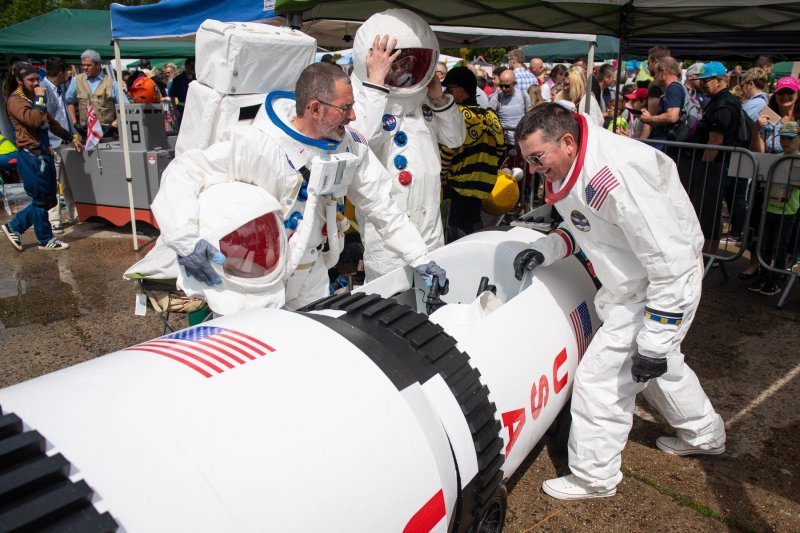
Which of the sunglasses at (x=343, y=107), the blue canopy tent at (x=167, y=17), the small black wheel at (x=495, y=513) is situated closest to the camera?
the small black wheel at (x=495, y=513)

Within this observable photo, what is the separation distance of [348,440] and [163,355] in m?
0.50

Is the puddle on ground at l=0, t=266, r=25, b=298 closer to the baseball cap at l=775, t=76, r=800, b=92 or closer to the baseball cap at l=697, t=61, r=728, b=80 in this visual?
the baseball cap at l=697, t=61, r=728, b=80

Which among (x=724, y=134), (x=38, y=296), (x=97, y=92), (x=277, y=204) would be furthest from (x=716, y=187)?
(x=97, y=92)

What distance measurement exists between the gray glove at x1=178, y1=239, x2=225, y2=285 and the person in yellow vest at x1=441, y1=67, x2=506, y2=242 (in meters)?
3.35

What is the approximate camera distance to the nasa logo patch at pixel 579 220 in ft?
8.04

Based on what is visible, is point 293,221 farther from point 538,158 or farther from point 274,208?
point 538,158

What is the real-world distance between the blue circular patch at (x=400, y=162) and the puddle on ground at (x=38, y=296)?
2.89m

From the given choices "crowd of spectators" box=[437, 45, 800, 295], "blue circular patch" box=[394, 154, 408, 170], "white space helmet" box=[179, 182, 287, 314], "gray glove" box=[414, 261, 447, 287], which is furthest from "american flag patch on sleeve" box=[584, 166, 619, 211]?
"crowd of spectators" box=[437, 45, 800, 295]

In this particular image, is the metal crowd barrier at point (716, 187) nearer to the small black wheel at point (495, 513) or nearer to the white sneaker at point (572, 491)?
the white sneaker at point (572, 491)

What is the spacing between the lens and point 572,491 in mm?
2684

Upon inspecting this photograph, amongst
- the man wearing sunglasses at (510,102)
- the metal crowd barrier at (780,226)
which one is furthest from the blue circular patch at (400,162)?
the man wearing sunglasses at (510,102)

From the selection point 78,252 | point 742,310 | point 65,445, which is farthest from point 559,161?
point 78,252

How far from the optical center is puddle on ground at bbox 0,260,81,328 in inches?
190

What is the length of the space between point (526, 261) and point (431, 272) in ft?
1.38
